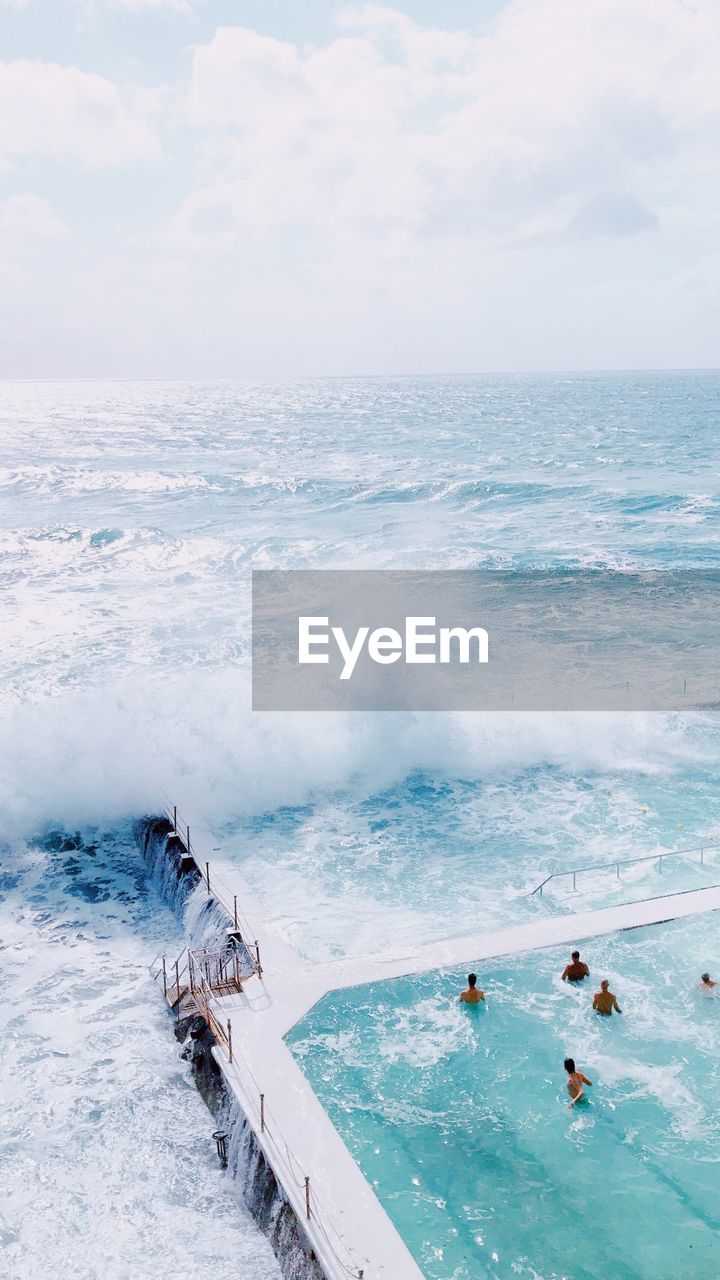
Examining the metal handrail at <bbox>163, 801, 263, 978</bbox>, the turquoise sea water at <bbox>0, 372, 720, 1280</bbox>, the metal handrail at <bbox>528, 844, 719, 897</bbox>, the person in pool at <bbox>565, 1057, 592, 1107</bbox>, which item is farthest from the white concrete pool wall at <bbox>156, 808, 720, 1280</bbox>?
the person in pool at <bbox>565, 1057, 592, 1107</bbox>

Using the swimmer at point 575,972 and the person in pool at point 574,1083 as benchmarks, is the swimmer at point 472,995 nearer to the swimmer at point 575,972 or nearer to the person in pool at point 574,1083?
the swimmer at point 575,972

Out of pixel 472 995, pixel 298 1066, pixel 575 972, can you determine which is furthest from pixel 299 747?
pixel 298 1066

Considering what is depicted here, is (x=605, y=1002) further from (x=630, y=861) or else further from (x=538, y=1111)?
(x=630, y=861)

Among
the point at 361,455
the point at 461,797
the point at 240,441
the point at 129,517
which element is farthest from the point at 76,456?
the point at 461,797

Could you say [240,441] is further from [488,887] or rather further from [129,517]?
[488,887]

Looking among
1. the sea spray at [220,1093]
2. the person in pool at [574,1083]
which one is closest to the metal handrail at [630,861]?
the person in pool at [574,1083]

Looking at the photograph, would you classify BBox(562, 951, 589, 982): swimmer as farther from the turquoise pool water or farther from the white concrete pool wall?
the white concrete pool wall

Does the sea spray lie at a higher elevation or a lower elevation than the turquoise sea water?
lower
